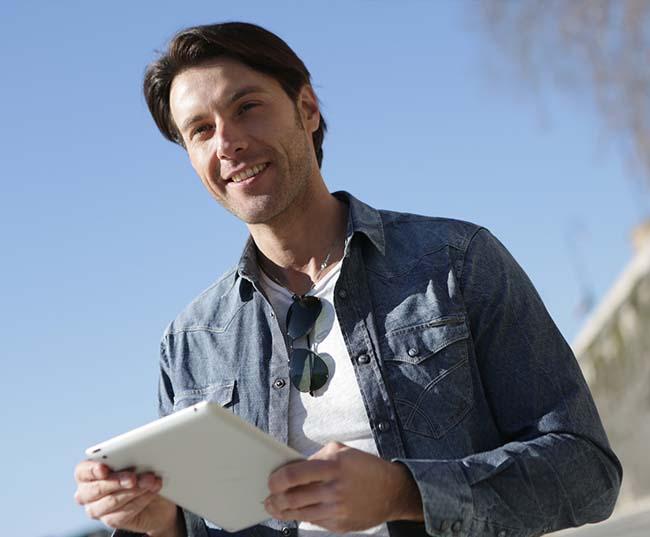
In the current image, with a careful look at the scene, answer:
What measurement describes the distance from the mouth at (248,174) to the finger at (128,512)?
1.88 feet

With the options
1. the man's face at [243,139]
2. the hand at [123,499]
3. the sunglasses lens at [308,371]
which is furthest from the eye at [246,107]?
the hand at [123,499]

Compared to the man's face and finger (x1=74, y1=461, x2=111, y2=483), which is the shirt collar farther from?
finger (x1=74, y1=461, x2=111, y2=483)

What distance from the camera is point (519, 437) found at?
190 centimetres

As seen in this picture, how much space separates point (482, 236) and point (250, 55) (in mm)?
530

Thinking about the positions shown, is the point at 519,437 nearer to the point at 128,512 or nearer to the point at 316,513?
the point at 316,513

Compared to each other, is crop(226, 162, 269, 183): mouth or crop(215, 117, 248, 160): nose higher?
crop(215, 117, 248, 160): nose

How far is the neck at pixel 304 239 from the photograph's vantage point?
214 centimetres

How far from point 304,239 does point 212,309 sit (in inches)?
9.0

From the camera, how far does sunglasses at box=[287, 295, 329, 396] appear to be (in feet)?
6.46

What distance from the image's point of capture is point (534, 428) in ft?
6.14

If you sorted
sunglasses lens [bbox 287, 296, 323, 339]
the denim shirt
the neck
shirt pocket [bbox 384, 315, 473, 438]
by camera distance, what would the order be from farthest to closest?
the neck, sunglasses lens [bbox 287, 296, 323, 339], shirt pocket [bbox 384, 315, 473, 438], the denim shirt

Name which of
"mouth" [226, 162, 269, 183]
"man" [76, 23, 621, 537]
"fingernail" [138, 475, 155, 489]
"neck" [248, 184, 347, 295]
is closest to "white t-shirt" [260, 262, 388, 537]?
"man" [76, 23, 621, 537]

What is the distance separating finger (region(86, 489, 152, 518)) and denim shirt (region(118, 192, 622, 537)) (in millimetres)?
235

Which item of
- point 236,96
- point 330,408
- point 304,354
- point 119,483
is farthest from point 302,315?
point 119,483
